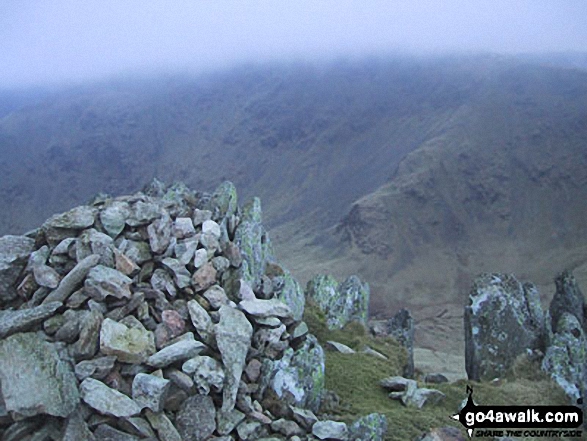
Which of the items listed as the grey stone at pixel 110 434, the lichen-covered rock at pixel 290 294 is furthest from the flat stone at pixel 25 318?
the lichen-covered rock at pixel 290 294

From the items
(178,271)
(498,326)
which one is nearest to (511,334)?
(498,326)

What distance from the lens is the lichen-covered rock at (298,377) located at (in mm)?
14766

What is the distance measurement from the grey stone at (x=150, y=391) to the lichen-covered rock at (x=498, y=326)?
18954mm

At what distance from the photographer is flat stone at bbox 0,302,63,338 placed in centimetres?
1373

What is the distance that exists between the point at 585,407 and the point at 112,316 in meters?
18.8

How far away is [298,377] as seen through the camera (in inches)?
599

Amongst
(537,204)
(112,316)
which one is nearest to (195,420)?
(112,316)

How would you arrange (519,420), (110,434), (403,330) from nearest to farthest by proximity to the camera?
1. (110,434)
2. (519,420)
3. (403,330)

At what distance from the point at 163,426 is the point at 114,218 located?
728cm

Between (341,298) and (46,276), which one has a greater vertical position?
(46,276)

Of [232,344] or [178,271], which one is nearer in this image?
[232,344]

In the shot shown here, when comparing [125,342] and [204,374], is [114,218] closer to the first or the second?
[125,342]

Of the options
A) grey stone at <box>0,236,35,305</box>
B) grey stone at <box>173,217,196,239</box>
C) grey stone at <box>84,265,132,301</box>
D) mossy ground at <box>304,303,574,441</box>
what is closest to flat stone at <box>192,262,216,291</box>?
grey stone at <box>173,217,196,239</box>

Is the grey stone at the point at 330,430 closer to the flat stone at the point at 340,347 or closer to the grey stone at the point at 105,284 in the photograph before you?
the grey stone at the point at 105,284
